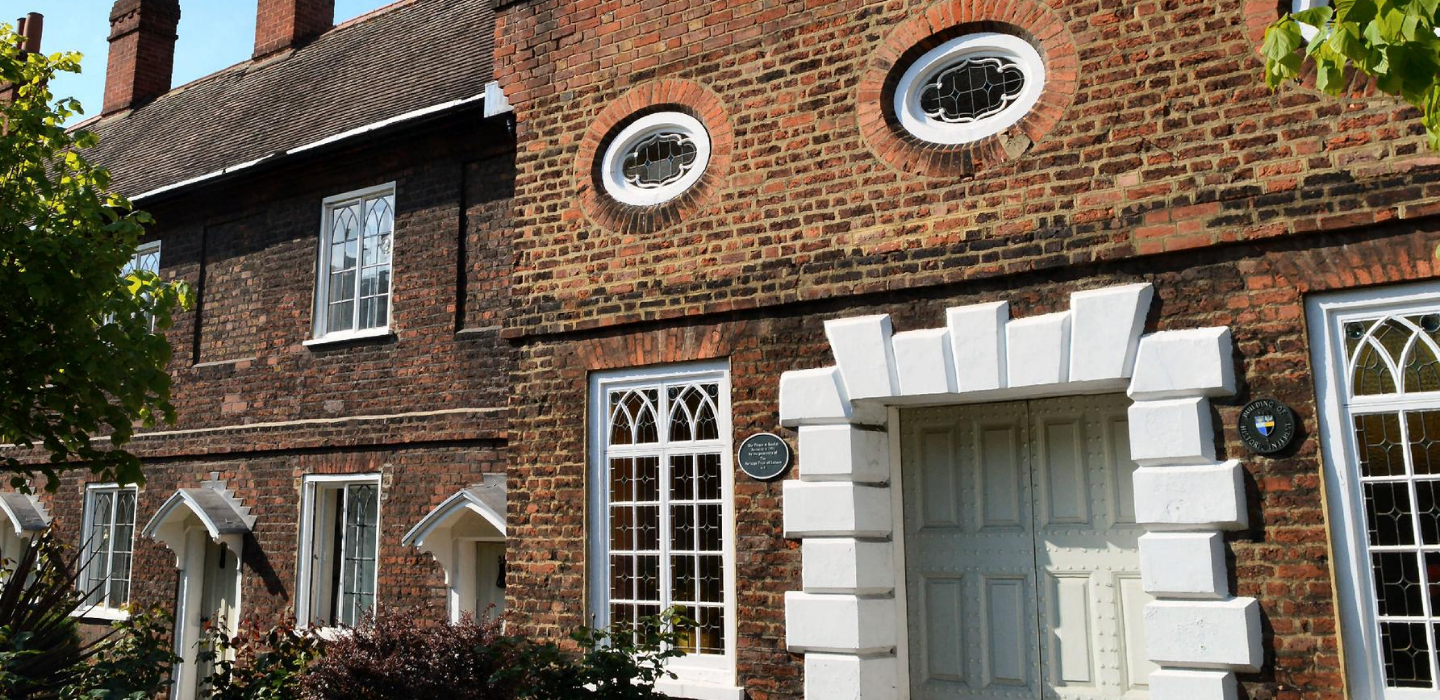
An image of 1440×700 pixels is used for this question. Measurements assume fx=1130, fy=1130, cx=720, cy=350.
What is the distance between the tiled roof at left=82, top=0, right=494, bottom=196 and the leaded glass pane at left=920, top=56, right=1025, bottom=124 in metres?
5.25

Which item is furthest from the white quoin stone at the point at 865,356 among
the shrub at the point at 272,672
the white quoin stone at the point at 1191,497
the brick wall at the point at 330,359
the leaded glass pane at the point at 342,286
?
the leaded glass pane at the point at 342,286

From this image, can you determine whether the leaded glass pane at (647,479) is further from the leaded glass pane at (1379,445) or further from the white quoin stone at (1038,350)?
the leaded glass pane at (1379,445)

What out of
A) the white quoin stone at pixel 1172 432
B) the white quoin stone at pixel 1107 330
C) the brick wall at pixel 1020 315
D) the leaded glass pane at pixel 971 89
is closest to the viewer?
the brick wall at pixel 1020 315

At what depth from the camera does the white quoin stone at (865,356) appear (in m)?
6.98

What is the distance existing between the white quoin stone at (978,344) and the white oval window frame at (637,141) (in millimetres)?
2244

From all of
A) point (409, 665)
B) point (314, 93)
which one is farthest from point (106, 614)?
point (409, 665)

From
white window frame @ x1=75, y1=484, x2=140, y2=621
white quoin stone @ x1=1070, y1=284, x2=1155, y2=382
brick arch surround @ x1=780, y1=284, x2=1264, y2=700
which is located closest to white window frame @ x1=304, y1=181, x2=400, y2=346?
white window frame @ x1=75, y1=484, x2=140, y2=621

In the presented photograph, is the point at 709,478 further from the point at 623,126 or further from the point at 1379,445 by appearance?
the point at 1379,445

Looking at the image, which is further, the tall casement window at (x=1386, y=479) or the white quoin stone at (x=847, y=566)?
the white quoin stone at (x=847, y=566)

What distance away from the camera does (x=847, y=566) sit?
6.91m

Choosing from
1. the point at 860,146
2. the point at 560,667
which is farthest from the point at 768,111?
the point at 560,667

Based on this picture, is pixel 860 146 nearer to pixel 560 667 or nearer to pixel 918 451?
pixel 918 451

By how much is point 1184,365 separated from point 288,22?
557 inches

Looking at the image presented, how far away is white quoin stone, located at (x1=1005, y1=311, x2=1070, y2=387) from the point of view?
253 inches
